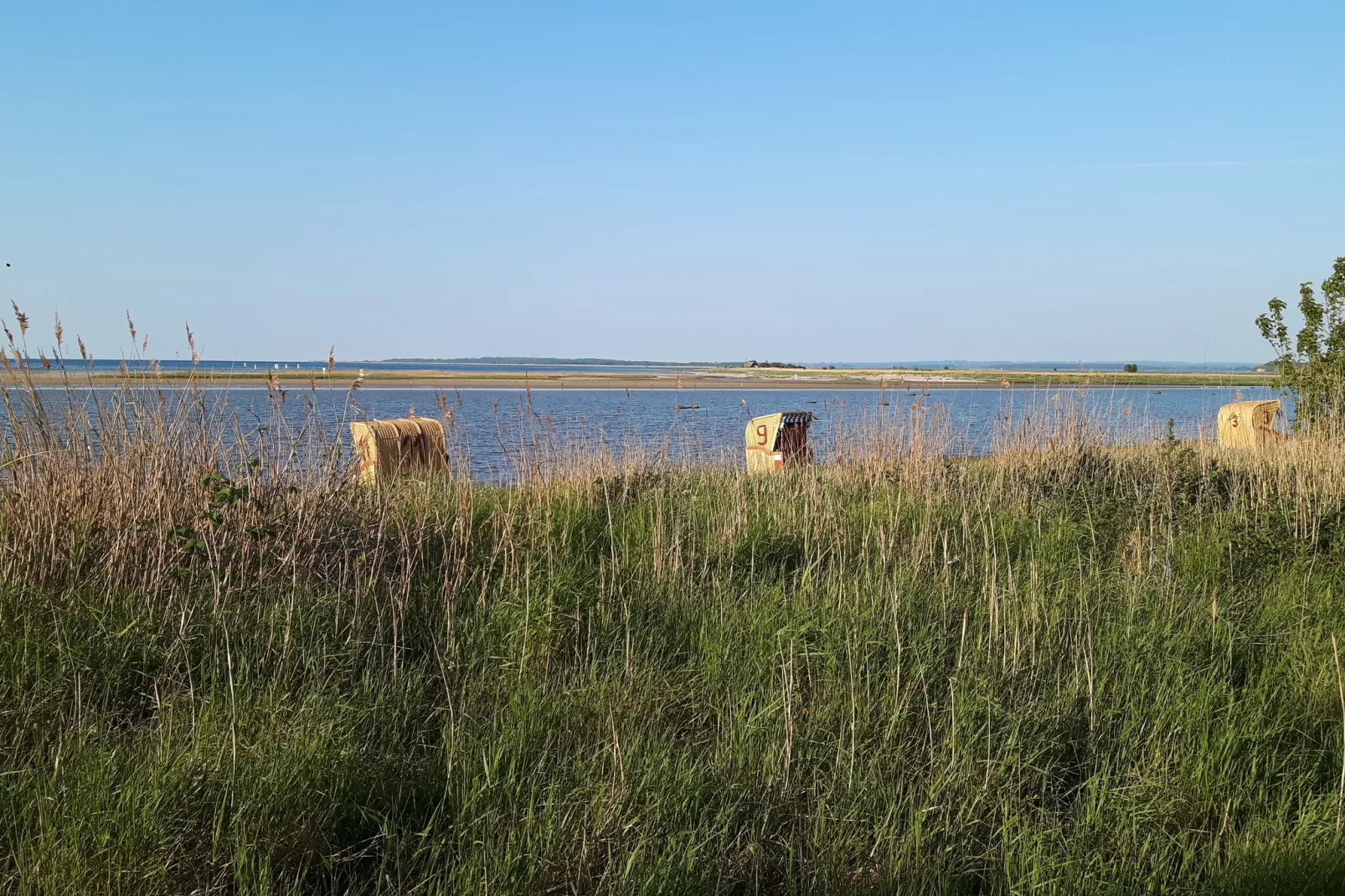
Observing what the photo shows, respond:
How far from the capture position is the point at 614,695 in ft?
12.3

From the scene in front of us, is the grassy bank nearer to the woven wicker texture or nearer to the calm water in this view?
the calm water

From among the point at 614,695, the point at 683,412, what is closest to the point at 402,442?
the point at 614,695

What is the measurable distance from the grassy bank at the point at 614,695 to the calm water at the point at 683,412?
43.8 inches

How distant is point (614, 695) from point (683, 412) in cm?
2684

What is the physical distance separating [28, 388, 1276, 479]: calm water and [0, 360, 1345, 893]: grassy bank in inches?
43.8

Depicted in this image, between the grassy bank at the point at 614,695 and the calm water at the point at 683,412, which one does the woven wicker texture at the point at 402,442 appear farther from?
the grassy bank at the point at 614,695

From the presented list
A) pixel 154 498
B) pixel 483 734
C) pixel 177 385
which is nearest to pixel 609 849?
pixel 483 734

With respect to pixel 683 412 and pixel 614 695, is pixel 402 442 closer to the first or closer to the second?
pixel 614 695

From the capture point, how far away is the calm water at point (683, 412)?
32.1 feet

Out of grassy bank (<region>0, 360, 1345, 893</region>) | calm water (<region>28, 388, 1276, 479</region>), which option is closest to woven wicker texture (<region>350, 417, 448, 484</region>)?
calm water (<region>28, 388, 1276, 479</region>)

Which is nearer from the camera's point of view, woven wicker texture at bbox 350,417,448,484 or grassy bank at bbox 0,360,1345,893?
grassy bank at bbox 0,360,1345,893

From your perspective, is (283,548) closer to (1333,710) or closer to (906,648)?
(906,648)

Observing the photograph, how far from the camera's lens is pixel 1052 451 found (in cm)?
951

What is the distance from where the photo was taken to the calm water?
32.1 feet
